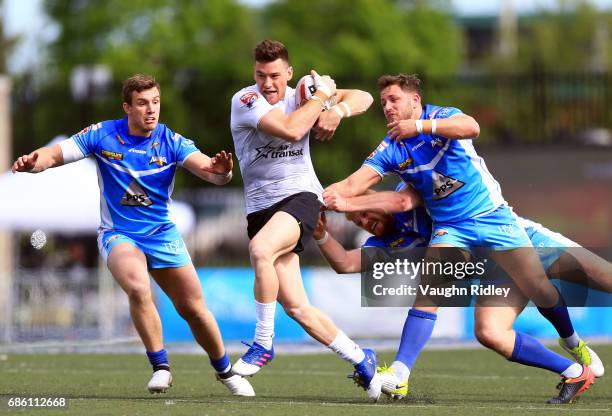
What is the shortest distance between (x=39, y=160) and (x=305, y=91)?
1917 millimetres

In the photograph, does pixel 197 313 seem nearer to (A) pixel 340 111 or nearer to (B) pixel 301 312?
(B) pixel 301 312

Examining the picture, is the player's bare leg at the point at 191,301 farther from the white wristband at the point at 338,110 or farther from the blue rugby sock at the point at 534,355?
the blue rugby sock at the point at 534,355

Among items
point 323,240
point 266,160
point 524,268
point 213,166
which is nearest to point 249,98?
point 266,160

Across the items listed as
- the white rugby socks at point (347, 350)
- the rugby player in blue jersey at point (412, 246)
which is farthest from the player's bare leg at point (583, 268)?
the white rugby socks at point (347, 350)

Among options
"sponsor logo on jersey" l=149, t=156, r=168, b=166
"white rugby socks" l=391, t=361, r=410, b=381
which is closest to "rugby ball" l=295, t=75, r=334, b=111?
"sponsor logo on jersey" l=149, t=156, r=168, b=166

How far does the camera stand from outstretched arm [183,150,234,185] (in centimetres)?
955

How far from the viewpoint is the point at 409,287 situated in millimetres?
11750

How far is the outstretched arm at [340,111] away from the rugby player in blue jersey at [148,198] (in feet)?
2.77

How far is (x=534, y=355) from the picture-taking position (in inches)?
383

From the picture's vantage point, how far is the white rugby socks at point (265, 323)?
925 cm

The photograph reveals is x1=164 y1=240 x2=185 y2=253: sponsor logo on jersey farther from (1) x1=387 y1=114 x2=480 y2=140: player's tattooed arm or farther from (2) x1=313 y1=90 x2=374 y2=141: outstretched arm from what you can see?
(1) x1=387 y1=114 x2=480 y2=140: player's tattooed arm

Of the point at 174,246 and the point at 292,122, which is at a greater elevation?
the point at 292,122

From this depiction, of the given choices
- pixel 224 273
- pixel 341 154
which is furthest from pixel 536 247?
pixel 341 154

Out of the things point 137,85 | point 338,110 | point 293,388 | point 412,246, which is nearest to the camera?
point 338,110
